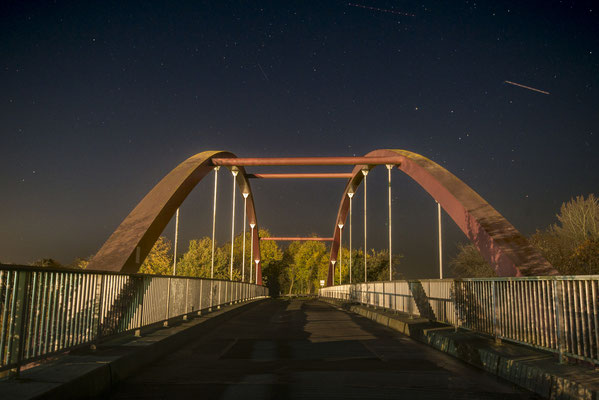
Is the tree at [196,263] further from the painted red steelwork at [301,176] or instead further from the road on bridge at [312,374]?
the road on bridge at [312,374]

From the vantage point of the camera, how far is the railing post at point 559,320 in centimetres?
576

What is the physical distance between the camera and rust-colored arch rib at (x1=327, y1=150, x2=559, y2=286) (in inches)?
516

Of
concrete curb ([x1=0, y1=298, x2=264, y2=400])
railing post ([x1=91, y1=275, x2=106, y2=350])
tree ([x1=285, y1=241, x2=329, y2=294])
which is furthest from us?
tree ([x1=285, y1=241, x2=329, y2=294])

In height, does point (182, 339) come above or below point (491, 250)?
below

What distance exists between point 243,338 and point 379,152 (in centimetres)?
1570

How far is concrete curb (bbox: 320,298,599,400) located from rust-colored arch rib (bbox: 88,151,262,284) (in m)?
8.40

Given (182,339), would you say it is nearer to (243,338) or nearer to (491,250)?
(243,338)

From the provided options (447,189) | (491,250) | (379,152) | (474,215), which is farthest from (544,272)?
(379,152)

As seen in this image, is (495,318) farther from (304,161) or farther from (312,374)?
(304,161)

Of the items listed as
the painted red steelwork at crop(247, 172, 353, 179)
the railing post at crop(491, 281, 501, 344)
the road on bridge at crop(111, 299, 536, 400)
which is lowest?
the road on bridge at crop(111, 299, 536, 400)

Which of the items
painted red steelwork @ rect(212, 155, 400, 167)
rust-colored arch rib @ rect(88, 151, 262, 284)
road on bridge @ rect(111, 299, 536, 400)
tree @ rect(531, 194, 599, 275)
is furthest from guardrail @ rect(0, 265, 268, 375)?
tree @ rect(531, 194, 599, 275)

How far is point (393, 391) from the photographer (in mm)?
5145

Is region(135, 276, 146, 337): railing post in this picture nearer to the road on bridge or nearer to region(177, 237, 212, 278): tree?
the road on bridge

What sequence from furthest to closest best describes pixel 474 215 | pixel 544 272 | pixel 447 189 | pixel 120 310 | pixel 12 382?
pixel 447 189, pixel 474 215, pixel 544 272, pixel 120 310, pixel 12 382
